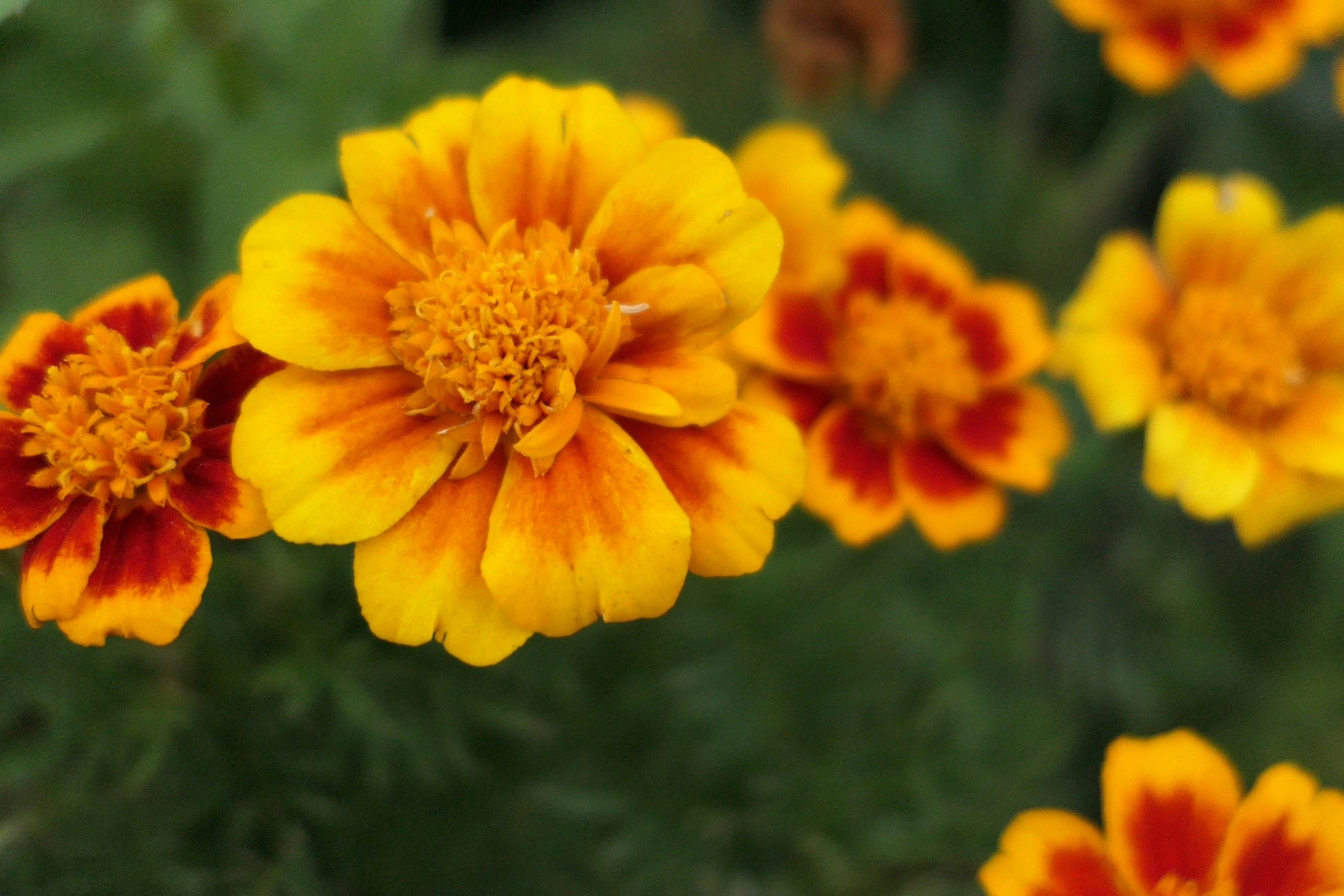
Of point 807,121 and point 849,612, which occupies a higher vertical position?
point 807,121

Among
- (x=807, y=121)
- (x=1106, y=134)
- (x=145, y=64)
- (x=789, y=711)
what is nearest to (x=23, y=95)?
(x=145, y=64)

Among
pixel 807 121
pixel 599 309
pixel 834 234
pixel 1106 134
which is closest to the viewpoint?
pixel 599 309

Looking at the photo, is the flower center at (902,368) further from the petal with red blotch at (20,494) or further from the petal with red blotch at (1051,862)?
the petal with red blotch at (20,494)

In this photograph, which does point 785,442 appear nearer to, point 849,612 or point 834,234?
point 834,234

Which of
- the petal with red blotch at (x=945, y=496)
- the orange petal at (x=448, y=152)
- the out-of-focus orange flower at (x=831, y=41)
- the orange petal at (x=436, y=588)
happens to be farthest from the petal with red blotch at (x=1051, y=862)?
the out-of-focus orange flower at (x=831, y=41)

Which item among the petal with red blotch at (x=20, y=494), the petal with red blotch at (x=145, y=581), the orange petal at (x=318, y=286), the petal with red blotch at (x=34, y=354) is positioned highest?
the orange petal at (x=318, y=286)
